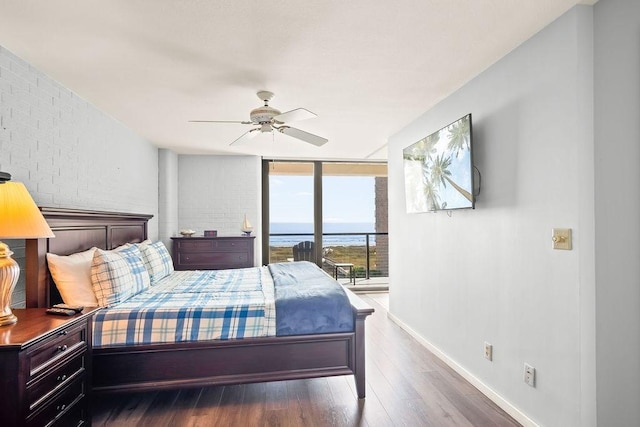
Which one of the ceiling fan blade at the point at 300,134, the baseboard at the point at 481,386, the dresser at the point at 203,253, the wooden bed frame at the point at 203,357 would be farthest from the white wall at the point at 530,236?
the dresser at the point at 203,253

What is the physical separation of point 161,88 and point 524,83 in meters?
2.66

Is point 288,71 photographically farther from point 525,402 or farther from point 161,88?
point 525,402

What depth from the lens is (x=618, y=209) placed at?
1691 millimetres

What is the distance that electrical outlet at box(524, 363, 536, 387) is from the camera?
207 cm

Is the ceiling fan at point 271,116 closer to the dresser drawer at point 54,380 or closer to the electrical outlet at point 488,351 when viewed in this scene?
the dresser drawer at point 54,380

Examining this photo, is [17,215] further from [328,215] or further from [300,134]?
[328,215]

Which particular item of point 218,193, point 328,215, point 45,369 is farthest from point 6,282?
point 328,215

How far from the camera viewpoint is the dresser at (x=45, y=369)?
1479 millimetres

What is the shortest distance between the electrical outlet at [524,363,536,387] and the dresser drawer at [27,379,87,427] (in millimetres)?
2591

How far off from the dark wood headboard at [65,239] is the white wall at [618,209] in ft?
11.0

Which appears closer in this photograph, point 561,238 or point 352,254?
point 561,238

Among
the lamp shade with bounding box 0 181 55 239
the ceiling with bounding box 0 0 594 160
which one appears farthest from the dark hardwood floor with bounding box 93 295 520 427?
the ceiling with bounding box 0 0 594 160

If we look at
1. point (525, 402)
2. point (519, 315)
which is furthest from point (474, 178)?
point (525, 402)

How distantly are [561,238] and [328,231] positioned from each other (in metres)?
4.62
